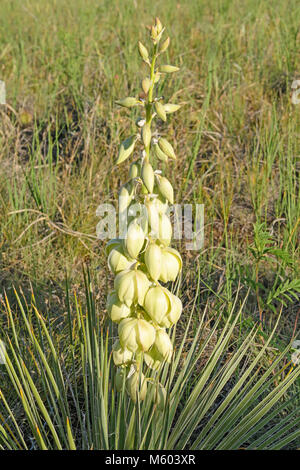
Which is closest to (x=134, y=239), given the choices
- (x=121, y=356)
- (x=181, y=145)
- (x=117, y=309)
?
(x=117, y=309)

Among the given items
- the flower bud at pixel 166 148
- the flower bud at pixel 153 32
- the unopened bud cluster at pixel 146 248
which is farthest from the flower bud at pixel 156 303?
the flower bud at pixel 153 32

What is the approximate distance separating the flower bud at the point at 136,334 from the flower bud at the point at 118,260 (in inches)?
4.1

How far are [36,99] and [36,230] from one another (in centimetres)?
113

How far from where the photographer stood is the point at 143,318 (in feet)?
3.48

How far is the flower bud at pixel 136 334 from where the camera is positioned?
102 centimetres

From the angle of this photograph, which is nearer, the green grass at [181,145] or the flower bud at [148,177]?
the flower bud at [148,177]

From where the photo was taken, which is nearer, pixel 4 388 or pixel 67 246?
pixel 4 388

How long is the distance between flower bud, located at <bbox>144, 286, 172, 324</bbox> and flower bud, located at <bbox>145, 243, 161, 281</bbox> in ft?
0.10

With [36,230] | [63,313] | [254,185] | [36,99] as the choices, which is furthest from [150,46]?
[63,313]

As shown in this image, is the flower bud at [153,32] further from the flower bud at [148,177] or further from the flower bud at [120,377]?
the flower bud at [120,377]

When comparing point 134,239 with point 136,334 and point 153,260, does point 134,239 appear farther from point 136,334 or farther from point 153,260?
point 136,334

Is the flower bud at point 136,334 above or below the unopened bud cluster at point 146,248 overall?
below

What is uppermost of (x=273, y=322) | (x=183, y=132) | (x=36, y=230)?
(x=183, y=132)

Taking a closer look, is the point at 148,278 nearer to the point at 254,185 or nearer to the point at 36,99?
the point at 254,185
